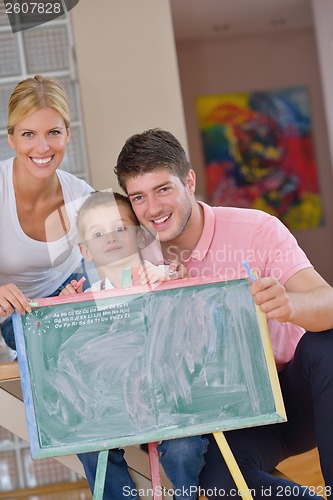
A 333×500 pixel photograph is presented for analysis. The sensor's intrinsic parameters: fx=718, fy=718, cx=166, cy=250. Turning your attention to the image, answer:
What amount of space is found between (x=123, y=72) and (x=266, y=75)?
2.81m

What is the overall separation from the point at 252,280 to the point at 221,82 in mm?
4263

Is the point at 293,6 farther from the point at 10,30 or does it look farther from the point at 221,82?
the point at 10,30

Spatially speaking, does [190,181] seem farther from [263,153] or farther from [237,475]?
[263,153]

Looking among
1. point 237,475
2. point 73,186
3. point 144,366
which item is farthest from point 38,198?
point 237,475

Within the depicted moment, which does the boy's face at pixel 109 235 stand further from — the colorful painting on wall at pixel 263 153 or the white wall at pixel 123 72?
the colorful painting on wall at pixel 263 153

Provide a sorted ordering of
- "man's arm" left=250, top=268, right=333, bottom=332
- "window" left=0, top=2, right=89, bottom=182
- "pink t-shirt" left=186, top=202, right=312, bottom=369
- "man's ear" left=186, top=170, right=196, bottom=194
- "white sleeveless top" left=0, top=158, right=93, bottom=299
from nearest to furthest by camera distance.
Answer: "man's arm" left=250, top=268, right=333, bottom=332, "pink t-shirt" left=186, top=202, right=312, bottom=369, "man's ear" left=186, top=170, right=196, bottom=194, "white sleeveless top" left=0, top=158, right=93, bottom=299, "window" left=0, top=2, right=89, bottom=182

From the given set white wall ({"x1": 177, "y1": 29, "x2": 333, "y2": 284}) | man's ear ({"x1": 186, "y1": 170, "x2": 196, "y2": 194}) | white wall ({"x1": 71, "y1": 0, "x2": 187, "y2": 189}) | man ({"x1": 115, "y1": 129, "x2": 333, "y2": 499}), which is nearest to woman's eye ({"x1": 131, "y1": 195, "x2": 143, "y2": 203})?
man ({"x1": 115, "y1": 129, "x2": 333, "y2": 499})

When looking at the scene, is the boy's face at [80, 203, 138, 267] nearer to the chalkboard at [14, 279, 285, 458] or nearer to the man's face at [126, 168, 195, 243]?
the man's face at [126, 168, 195, 243]

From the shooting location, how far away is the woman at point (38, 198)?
1767mm

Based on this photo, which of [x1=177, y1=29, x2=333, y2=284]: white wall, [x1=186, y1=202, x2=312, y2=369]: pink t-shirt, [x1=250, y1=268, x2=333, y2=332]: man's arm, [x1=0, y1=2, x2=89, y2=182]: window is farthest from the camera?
[x1=177, y1=29, x2=333, y2=284]: white wall

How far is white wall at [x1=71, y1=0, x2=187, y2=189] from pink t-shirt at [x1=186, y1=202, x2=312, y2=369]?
1.26m

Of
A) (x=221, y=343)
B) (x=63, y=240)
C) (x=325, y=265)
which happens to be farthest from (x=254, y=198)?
(x=221, y=343)

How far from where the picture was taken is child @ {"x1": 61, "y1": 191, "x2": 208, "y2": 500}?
147 cm

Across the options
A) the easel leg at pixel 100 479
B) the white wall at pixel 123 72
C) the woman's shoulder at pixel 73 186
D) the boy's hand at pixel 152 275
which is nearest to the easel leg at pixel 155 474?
the easel leg at pixel 100 479
